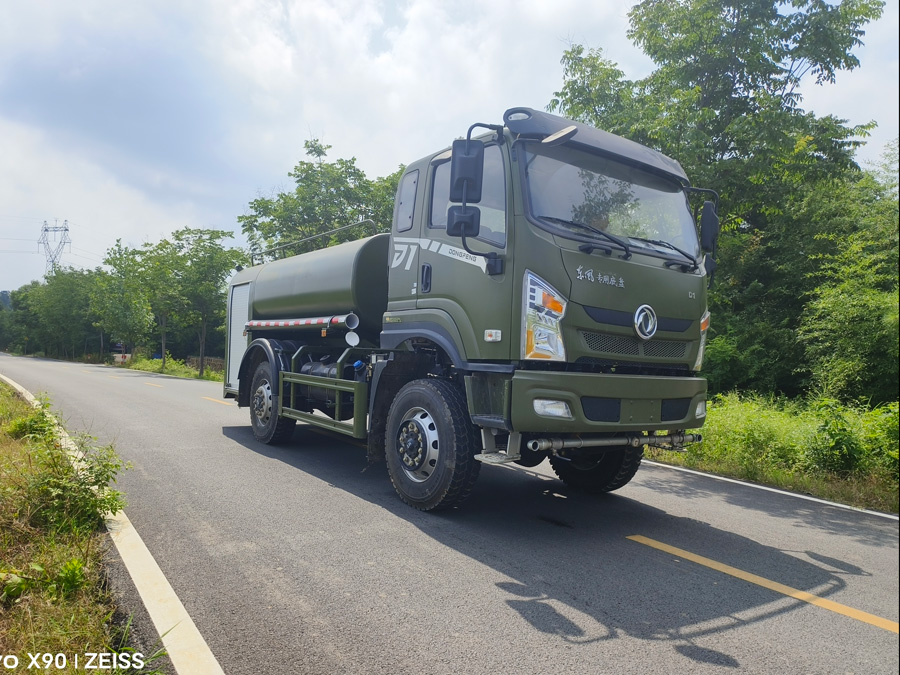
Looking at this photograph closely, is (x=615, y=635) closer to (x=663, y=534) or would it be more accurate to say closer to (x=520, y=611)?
(x=520, y=611)

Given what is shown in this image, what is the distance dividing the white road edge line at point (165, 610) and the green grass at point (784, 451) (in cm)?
428

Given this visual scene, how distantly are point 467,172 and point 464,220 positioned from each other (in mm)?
347

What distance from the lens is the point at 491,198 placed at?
5.03 metres

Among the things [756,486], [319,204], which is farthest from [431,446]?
[319,204]

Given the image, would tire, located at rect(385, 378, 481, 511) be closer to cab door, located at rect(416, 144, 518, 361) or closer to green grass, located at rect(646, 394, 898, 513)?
cab door, located at rect(416, 144, 518, 361)

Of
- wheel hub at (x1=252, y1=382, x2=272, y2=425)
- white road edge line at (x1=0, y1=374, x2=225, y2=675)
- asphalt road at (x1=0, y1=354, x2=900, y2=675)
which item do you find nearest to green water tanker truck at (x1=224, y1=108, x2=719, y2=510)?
asphalt road at (x1=0, y1=354, x2=900, y2=675)

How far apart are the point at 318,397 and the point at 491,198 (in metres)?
3.49

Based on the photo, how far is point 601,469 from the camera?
6.14 metres

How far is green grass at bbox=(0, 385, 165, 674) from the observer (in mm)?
2914

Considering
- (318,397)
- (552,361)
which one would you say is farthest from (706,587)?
(318,397)

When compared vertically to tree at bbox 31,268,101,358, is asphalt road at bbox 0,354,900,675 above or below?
below

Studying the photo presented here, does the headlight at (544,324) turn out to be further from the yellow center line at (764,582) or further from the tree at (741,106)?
the tree at (741,106)

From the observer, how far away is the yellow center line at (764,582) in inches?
134

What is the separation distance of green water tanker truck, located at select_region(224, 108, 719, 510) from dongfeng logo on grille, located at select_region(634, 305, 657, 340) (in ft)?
0.04
